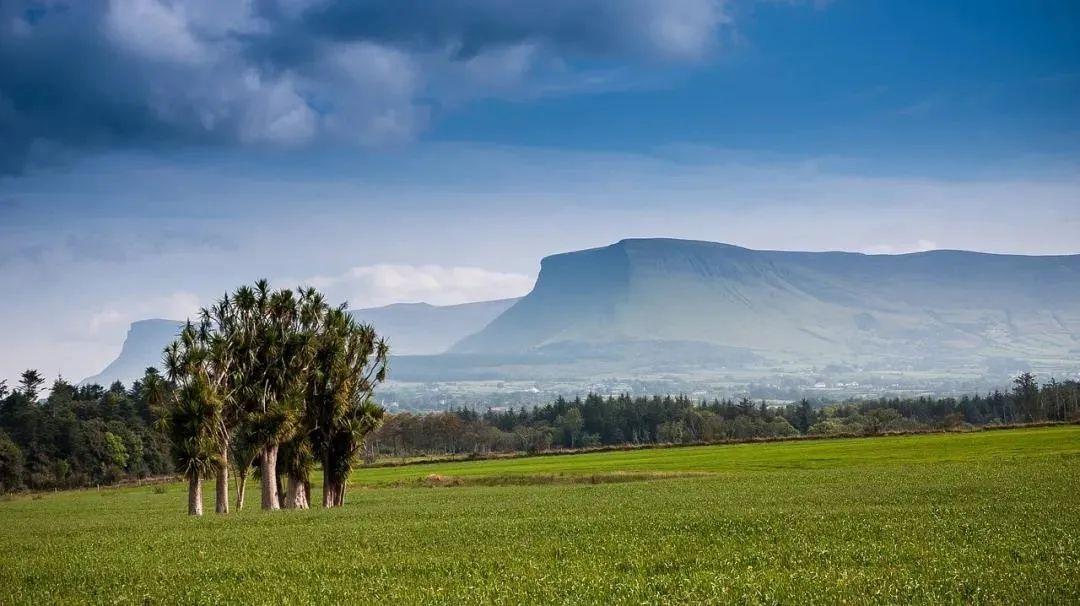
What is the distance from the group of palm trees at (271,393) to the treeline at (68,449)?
67938mm

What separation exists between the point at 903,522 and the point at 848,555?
776cm

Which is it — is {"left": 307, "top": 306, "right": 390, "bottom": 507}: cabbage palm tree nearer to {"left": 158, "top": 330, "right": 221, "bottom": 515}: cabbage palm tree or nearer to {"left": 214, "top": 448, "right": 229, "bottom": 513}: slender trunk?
{"left": 214, "top": 448, "right": 229, "bottom": 513}: slender trunk

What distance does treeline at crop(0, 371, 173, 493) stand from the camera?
136875mm

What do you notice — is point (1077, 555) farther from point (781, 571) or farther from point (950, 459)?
point (950, 459)

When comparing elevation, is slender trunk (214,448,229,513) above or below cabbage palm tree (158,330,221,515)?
below

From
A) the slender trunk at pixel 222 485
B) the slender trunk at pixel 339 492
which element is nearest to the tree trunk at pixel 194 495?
the slender trunk at pixel 222 485

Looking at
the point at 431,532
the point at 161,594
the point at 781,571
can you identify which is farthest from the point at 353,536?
the point at 781,571

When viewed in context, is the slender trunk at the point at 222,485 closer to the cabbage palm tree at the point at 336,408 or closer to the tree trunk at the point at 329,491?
the cabbage palm tree at the point at 336,408

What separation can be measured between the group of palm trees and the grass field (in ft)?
33.1

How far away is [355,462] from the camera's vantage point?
6956cm

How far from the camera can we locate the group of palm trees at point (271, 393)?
2373 inches

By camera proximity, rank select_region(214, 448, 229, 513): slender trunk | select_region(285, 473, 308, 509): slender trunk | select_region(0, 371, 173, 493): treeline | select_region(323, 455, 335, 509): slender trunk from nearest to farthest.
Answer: select_region(214, 448, 229, 513): slender trunk → select_region(285, 473, 308, 509): slender trunk → select_region(323, 455, 335, 509): slender trunk → select_region(0, 371, 173, 493): treeline

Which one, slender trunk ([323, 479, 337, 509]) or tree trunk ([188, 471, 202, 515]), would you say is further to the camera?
slender trunk ([323, 479, 337, 509])

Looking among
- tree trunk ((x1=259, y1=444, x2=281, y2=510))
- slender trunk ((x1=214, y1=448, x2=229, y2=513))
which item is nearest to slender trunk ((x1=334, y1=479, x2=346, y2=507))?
tree trunk ((x1=259, y1=444, x2=281, y2=510))
